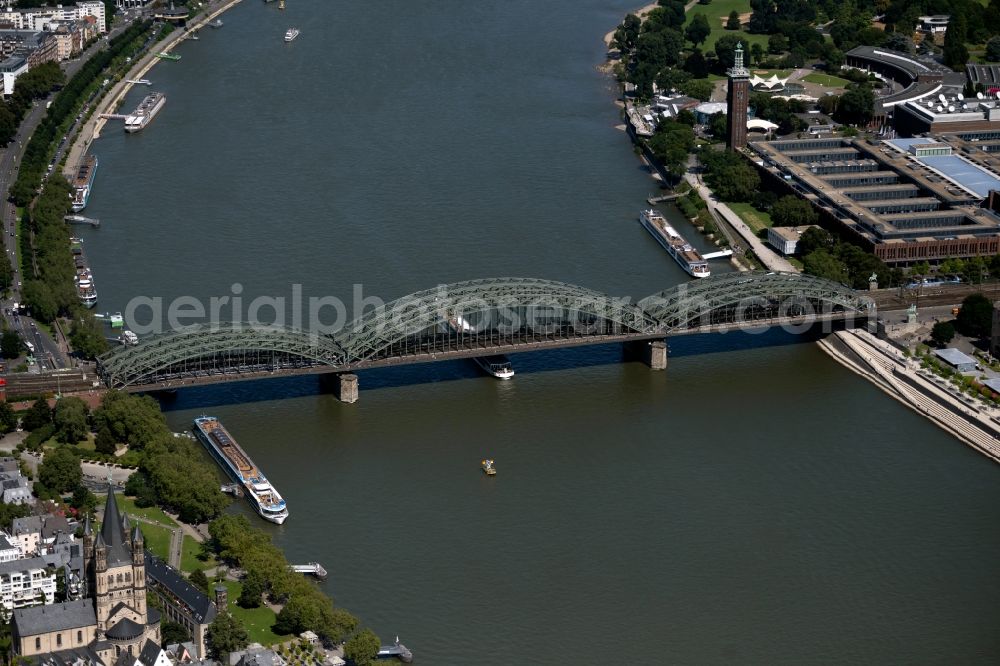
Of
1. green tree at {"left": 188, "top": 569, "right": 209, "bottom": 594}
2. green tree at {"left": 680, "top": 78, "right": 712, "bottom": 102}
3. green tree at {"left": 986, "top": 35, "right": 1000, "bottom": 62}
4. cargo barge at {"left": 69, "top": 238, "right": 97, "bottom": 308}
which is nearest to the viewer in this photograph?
green tree at {"left": 188, "top": 569, "right": 209, "bottom": 594}

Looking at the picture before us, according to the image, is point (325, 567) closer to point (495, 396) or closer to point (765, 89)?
point (495, 396)

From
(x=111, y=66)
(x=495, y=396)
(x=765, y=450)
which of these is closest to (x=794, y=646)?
A: (x=765, y=450)

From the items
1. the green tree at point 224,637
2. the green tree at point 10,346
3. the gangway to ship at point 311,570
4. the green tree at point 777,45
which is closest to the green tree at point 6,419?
the green tree at point 10,346

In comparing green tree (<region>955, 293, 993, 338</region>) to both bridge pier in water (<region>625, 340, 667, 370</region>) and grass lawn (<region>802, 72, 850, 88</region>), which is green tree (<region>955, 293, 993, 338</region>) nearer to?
bridge pier in water (<region>625, 340, 667, 370</region>)

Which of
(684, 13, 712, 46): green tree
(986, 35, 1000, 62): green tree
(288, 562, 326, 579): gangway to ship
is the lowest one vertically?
(288, 562, 326, 579): gangway to ship

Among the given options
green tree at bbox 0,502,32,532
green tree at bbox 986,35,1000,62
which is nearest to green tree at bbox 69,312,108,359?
green tree at bbox 0,502,32,532

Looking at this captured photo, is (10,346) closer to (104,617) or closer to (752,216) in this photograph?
(104,617)

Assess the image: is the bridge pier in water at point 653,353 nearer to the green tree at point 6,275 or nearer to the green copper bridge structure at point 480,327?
the green copper bridge structure at point 480,327
